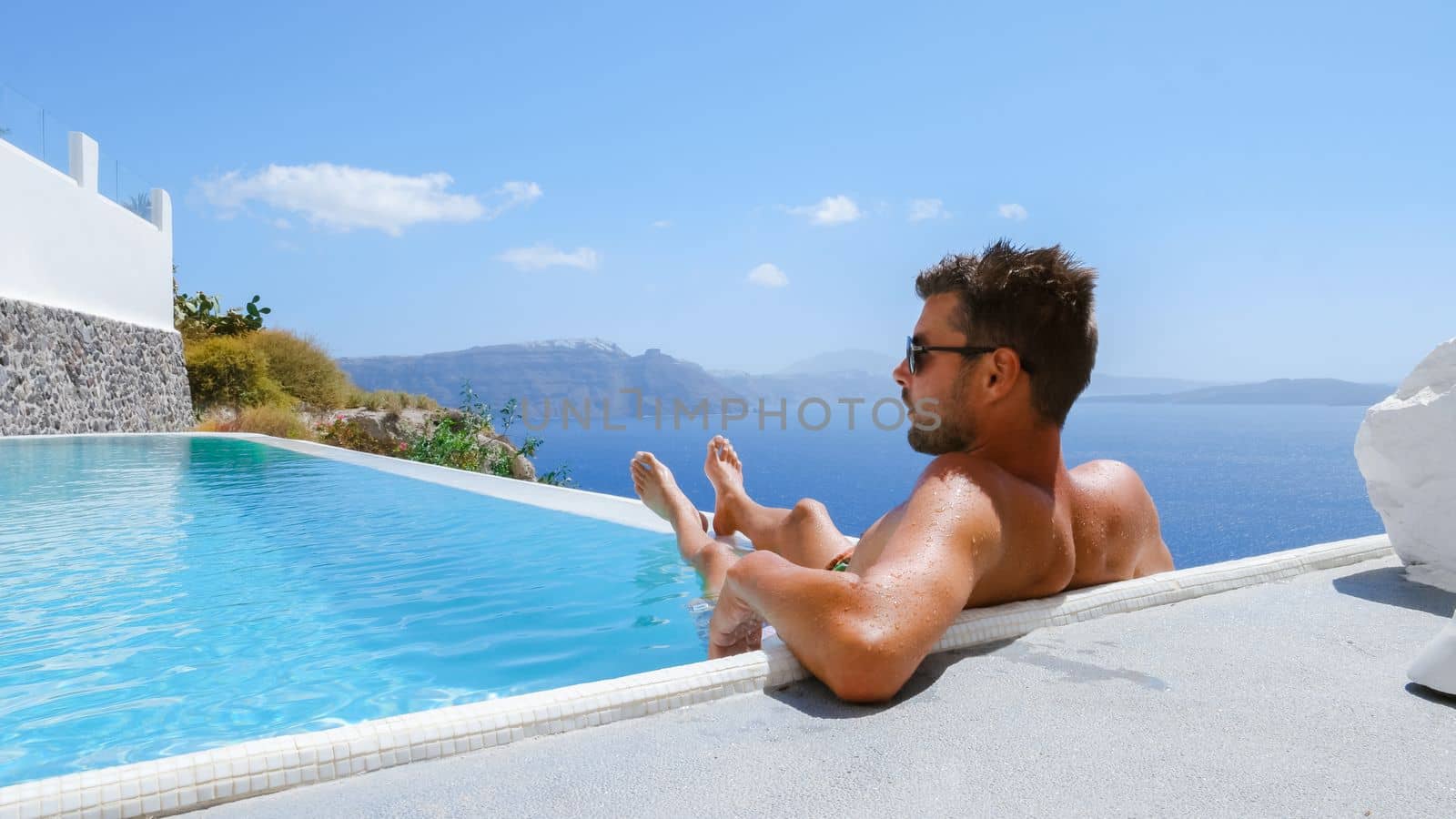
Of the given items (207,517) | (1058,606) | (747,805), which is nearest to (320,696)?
(747,805)

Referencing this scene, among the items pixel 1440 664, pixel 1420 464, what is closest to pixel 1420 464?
pixel 1420 464

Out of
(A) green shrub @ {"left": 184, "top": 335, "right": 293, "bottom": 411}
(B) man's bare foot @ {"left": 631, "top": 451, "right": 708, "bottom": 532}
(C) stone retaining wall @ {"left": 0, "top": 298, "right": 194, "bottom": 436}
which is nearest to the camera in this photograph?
(B) man's bare foot @ {"left": 631, "top": 451, "right": 708, "bottom": 532}

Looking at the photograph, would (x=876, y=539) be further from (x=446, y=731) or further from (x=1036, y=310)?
(x=446, y=731)

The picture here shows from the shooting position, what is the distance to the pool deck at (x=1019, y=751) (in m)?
1.21

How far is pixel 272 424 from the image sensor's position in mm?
15281

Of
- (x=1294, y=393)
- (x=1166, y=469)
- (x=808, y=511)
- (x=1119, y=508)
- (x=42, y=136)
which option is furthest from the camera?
(x=1294, y=393)

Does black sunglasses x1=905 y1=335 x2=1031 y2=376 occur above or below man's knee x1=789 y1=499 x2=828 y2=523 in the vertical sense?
above

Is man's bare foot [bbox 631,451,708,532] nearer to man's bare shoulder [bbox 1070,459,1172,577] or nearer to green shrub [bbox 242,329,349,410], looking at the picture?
man's bare shoulder [bbox 1070,459,1172,577]

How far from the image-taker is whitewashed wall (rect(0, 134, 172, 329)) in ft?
42.7

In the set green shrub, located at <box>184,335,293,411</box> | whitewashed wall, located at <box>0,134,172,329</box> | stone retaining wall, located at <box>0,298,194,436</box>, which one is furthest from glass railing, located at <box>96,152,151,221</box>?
green shrub, located at <box>184,335,293,411</box>

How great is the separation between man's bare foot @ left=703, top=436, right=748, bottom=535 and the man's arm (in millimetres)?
1696

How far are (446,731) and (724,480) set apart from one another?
89.3 inches

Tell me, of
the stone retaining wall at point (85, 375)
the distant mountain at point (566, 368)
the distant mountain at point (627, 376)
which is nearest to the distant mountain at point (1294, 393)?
the distant mountain at point (627, 376)

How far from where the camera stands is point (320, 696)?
2.75m
